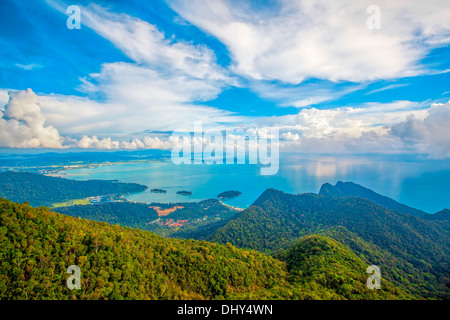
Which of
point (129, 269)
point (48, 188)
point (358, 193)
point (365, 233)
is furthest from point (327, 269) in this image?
point (48, 188)

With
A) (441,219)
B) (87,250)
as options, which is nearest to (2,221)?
(87,250)

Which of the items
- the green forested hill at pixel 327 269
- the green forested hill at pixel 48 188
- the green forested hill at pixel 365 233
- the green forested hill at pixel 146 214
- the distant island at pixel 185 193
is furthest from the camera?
the distant island at pixel 185 193

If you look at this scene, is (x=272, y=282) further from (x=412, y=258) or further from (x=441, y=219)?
(x=441, y=219)

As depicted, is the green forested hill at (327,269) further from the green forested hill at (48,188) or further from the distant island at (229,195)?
the green forested hill at (48,188)

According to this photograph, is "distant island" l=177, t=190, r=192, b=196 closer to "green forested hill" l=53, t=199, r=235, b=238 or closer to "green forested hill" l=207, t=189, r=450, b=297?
"green forested hill" l=53, t=199, r=235, b=238

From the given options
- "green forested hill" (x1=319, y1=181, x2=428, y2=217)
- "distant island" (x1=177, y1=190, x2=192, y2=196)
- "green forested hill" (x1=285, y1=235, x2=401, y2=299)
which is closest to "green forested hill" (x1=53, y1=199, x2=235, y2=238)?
"distant island" (x1=177, y1=190, x2=192, y2=196)

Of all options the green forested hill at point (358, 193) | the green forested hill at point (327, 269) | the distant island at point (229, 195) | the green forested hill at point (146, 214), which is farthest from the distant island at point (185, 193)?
the green forested hill at point (327, 269)
